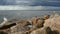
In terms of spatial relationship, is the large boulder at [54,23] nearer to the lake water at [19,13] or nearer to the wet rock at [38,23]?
the wet rock at [38,23]

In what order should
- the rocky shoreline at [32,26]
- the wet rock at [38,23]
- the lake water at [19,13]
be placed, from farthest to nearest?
the lake water at [19,13] < the wet rock at [38,23] < the rocky shoreline at [32,26]

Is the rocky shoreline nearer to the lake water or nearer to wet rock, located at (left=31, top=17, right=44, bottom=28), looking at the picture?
wet rock, located at (left=31, top=17, right=44, bottom=28)

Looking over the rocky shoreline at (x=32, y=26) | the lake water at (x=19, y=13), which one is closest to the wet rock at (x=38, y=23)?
the rocky shoreline at (x=32, y=26)

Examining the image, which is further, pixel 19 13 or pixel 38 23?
pixel 19 13

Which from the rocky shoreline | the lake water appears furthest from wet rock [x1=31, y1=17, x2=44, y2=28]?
the lake water

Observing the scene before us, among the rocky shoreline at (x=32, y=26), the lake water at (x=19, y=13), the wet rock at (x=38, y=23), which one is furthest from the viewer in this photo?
the lake water at (x=19, y=13)

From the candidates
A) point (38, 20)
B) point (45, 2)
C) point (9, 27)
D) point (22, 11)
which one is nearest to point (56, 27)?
point (38, 20)

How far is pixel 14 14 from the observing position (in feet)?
4.98

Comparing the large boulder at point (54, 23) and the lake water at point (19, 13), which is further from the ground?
the lake water at point (19, 13)

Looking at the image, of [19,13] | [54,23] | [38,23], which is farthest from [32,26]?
[19,13]

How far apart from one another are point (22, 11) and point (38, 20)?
347 mm

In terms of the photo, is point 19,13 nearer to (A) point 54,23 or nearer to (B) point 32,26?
(B) point 32,26

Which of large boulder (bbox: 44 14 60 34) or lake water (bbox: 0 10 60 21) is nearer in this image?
large boulder (bbox: 44 14 60 34)

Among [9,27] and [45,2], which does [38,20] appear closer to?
[9,27]
